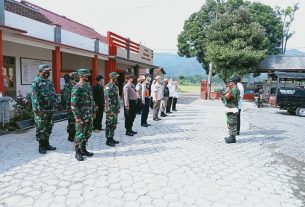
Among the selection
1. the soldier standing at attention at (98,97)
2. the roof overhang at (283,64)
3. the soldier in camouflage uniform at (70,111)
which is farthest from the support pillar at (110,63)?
the roof overhang at (283,64)

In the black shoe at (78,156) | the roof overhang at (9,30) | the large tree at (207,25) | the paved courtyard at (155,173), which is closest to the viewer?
the paved courtyard at (155,173)

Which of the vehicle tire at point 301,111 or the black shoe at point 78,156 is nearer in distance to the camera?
the black shoe at point 78,156

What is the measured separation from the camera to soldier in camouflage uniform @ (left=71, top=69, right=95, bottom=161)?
481 centimetres

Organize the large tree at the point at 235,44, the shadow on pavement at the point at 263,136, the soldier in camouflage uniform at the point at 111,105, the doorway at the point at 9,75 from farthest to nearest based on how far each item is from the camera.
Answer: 1. the large tree at the point at 235,44
2. the doorway at the point at 9,75
3. the shadow on pavement at the point at 263,136
4. the soldier in camouflage uniform at the point at 111,105

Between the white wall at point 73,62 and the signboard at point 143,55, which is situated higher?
the signboard at point 143,55

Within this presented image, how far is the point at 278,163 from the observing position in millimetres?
5406

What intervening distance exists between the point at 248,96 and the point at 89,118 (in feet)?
68.1

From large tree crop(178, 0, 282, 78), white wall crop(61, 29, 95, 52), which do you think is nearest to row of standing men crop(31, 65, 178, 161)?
white wall crop(61, 29, 95, 52)

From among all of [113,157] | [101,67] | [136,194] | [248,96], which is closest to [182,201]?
[136,194]

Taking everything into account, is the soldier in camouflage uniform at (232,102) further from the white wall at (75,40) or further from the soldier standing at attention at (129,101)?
Result: the white wall at (75,40)

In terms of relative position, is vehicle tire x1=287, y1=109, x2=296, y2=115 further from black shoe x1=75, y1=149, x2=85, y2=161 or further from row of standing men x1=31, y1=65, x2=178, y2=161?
black shoe x1=75, y1=149, x2=85, y2=161

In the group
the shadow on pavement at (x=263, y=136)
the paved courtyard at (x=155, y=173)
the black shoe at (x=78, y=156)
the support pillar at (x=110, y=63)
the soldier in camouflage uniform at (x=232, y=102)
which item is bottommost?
the paved courtyard at (x=155, y=173)

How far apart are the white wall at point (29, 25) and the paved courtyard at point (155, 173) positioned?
4442mm

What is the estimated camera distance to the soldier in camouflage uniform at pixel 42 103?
16.8 feet
